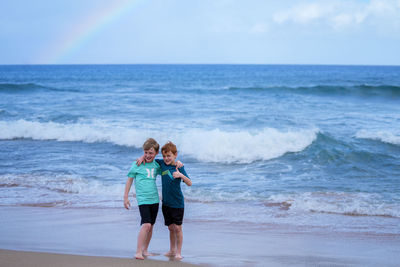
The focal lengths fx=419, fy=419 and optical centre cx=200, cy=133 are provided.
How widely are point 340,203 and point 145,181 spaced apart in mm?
4203

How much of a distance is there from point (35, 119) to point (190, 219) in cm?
1427

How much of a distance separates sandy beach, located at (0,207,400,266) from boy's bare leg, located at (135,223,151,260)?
10 centimetres

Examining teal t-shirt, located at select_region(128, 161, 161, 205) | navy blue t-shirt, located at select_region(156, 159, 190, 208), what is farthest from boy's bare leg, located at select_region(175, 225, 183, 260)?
teal t-shirt, located at select_region(128, 161, 161, 205)

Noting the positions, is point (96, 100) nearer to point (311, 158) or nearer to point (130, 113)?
point (130, 113)

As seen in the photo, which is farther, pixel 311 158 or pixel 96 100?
pixel 96 100

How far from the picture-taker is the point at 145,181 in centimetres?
445

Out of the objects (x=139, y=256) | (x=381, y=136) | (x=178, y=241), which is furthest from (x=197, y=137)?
(x=139, y=256)

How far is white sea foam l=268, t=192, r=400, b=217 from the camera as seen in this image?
683 centimetres

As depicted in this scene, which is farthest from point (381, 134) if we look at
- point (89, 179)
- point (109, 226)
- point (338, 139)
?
point (109, 226)

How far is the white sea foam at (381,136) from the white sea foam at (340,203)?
5826mm

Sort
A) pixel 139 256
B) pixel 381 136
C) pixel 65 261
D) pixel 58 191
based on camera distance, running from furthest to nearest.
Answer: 1. pixel 381 136
2. pixel 58 191
3. pixel 139 256
4. pixel 65 261

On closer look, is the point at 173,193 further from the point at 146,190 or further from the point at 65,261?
the point at 65,261

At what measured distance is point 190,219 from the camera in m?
6.30

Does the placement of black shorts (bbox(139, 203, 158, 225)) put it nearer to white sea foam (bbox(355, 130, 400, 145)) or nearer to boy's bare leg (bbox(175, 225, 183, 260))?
boy's bare leg (bbox(175, 225, 183, 260))
